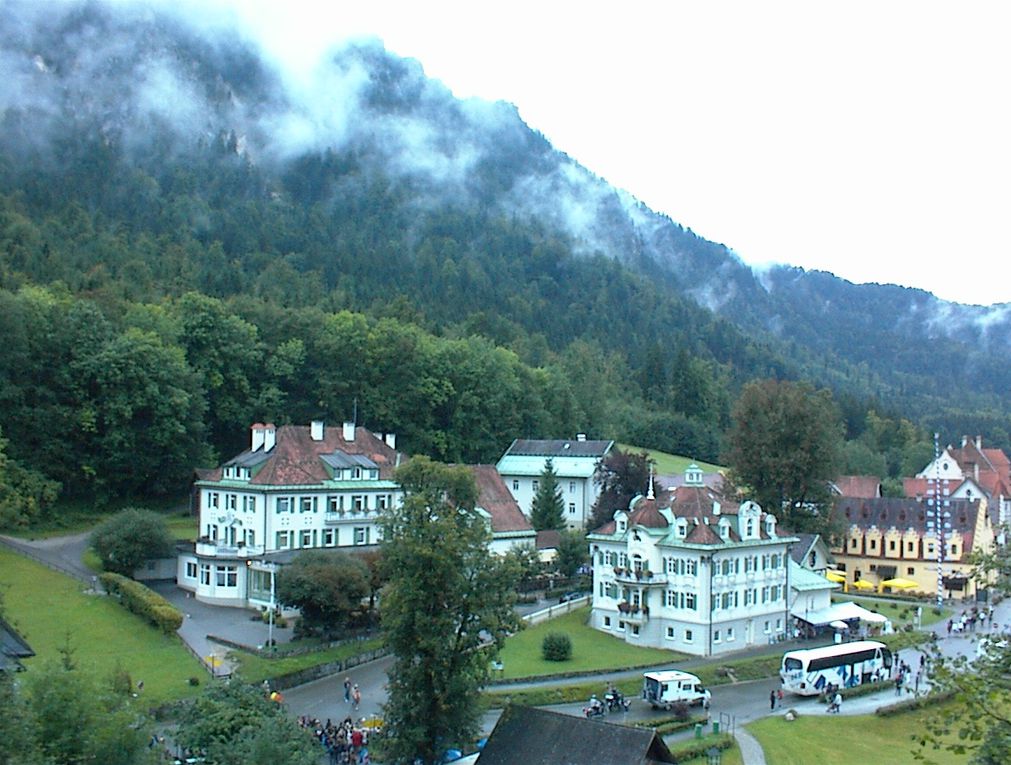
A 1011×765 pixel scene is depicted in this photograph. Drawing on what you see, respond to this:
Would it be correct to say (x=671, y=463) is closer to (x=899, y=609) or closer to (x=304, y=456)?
(x=899, y=609)

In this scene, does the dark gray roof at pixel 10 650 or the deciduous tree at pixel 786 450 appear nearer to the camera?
the dark gray roof at pixel 10 650

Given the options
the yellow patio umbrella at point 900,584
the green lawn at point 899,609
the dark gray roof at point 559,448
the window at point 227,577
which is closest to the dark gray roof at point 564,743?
the window at point 227,577

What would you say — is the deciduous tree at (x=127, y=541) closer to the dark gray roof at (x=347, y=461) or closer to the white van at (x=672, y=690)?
the dark gray roof at (x=347, y=461)

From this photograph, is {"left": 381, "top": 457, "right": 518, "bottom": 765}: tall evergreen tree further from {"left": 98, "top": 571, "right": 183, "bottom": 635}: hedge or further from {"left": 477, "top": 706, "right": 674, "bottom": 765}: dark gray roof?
{"left": 98, "top": 571, "right": 183, "bottom": 635}: hedge

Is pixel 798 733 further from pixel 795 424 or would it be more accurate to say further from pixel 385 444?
pixel 385 444

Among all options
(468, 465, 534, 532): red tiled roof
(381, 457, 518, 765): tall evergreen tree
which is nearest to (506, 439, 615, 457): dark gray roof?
(468, 465, 534, 532): red tiled roof

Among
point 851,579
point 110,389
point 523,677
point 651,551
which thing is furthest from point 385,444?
point 851,579
